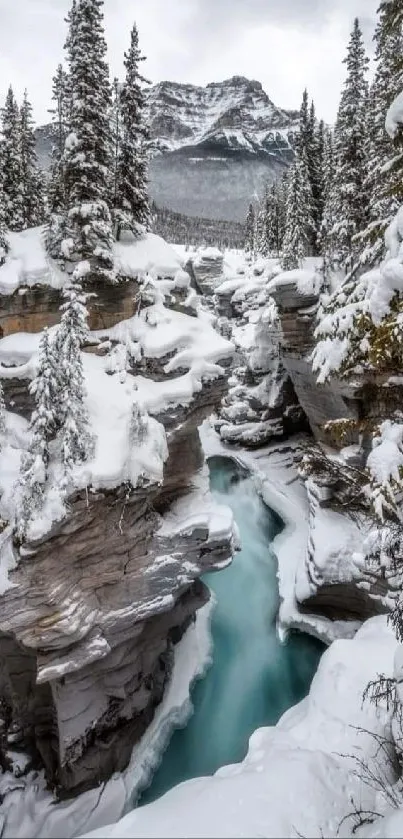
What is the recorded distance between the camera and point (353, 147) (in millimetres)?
24953

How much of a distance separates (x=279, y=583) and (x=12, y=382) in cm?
1616

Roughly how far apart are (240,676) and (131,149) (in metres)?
23.4

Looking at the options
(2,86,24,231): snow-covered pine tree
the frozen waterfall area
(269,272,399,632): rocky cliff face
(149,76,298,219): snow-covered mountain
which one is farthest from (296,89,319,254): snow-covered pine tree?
(149,76,298,219): snow-covered mountain

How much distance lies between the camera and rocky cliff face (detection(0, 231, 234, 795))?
41.3 ft

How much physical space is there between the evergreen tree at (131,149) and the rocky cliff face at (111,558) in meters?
3.19

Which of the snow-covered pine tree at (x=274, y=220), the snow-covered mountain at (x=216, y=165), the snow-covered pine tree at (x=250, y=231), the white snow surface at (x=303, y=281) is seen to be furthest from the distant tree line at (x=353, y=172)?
the snow-covered mountain at (x=216, y=165)

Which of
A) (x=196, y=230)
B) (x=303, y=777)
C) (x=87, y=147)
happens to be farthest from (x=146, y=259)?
(x=196, y=230)

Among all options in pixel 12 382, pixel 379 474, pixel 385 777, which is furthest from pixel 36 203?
pixel 385 777

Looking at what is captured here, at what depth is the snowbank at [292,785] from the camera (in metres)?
5.12

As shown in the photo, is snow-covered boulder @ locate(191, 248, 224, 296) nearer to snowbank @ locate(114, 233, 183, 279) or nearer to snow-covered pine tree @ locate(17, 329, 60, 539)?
snowbank @ locate(114, 233, 183, 279)

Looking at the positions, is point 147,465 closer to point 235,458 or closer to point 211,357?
point 211,357

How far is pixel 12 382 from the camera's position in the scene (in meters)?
16.0

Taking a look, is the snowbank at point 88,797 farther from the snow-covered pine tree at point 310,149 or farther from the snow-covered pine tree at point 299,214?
the snow-covered pine tree at point 310,149

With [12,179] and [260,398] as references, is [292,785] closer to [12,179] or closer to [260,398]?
[12,179]
